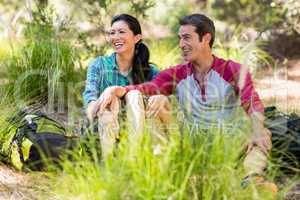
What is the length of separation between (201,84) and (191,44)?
0.27m

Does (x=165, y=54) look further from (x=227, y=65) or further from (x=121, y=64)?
(x=227, y=65)

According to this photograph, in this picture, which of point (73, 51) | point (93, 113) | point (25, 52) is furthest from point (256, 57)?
point (93, 113)

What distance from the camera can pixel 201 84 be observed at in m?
4.42

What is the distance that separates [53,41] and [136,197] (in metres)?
4.18

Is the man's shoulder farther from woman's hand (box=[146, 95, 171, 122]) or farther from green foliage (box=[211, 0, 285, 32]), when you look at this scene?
green foliage (box=[211, 0, 285, 32])

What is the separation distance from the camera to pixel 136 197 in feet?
10.2

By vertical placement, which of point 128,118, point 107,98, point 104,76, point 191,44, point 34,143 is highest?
point 191,44

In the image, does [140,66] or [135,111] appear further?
[140,66]

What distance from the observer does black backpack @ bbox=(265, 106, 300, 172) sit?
15.0 feet

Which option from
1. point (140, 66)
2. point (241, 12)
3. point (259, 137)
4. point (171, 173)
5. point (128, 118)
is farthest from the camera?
point (241, 12)

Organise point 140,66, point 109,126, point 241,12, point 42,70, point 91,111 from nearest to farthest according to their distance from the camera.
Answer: point 109,126 → point 91,111 → point 140,66 → point 42,70 → point 241,12

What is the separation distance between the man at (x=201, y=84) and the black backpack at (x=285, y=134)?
0.42 meters

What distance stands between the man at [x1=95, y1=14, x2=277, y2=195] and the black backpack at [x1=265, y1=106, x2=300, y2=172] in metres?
0.42

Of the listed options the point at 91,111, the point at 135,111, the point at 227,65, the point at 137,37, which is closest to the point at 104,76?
the point at 137,37
